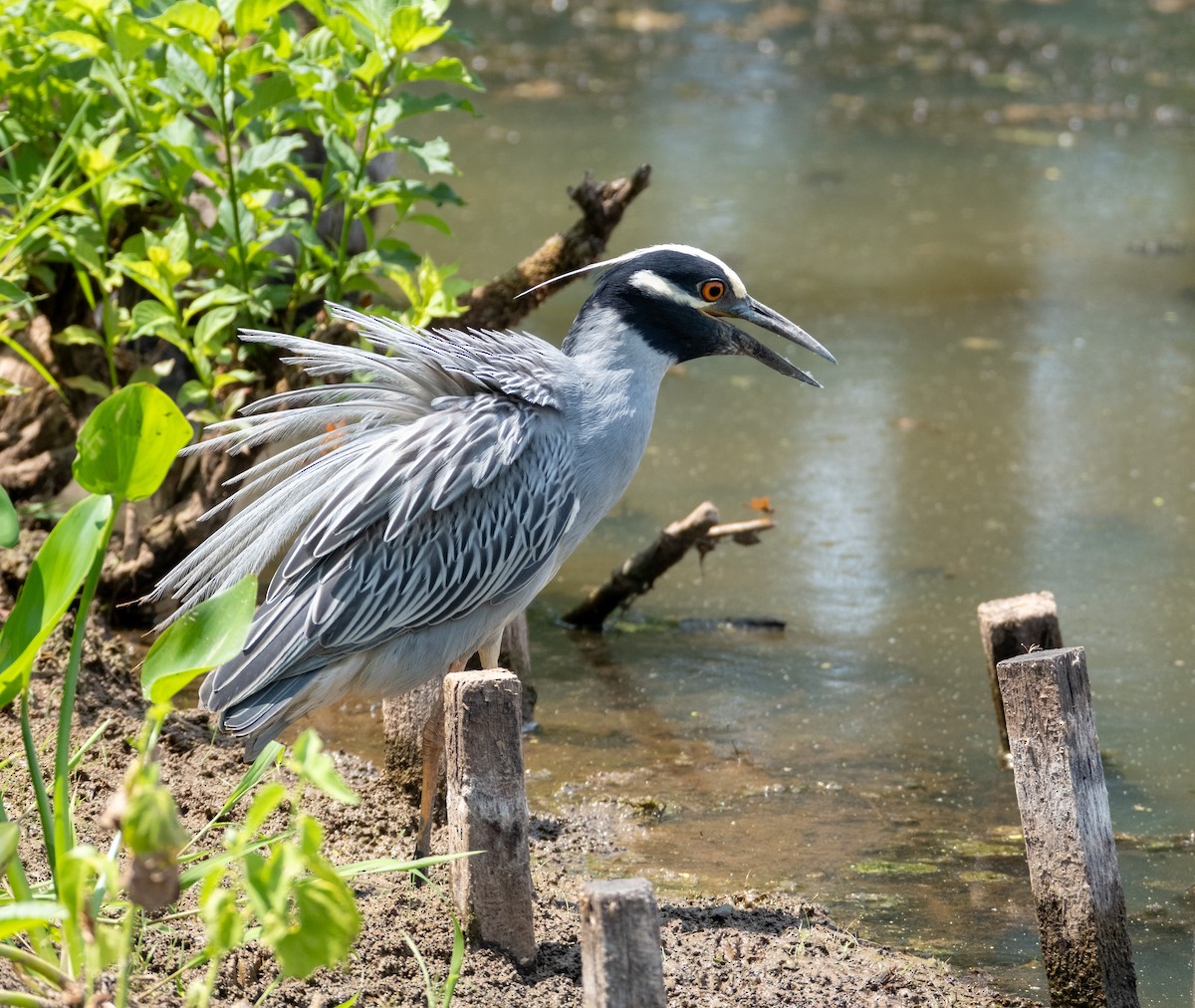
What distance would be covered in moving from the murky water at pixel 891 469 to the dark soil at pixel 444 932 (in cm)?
23

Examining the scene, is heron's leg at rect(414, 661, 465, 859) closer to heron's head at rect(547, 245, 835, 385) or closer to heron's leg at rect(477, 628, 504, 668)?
heron's leg at rect(477, 628, 504, 668)

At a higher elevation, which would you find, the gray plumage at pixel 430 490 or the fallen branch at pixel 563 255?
the fallen branch at pixel 563 255

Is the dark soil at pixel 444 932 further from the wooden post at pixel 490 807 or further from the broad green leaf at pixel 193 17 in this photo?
the broad green leaf at pixel 193 17

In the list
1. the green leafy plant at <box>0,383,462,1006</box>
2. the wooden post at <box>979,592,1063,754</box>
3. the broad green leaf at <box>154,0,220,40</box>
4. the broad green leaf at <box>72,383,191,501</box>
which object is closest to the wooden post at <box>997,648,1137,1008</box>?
the wooden post at <box>979,592,1063,754</box>

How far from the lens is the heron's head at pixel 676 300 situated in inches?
150

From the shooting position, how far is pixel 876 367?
26.0 ft

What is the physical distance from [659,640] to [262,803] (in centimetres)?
340

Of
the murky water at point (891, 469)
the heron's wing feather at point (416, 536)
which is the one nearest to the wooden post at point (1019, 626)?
the murky water at point (891, 469)

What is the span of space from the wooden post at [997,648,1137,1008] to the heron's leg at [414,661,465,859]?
1.35 meters

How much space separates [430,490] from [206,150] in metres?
1.70

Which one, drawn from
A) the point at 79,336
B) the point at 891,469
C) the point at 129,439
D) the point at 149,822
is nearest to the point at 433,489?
the point at 129,439

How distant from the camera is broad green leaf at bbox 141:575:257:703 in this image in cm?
250

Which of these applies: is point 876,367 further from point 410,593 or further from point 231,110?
point 410,593

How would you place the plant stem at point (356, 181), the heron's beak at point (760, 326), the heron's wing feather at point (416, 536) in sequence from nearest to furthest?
the heron's wing feather at point (416, 536), the heron's beak at point (760, 326), the plant stem at point (356, 181)
